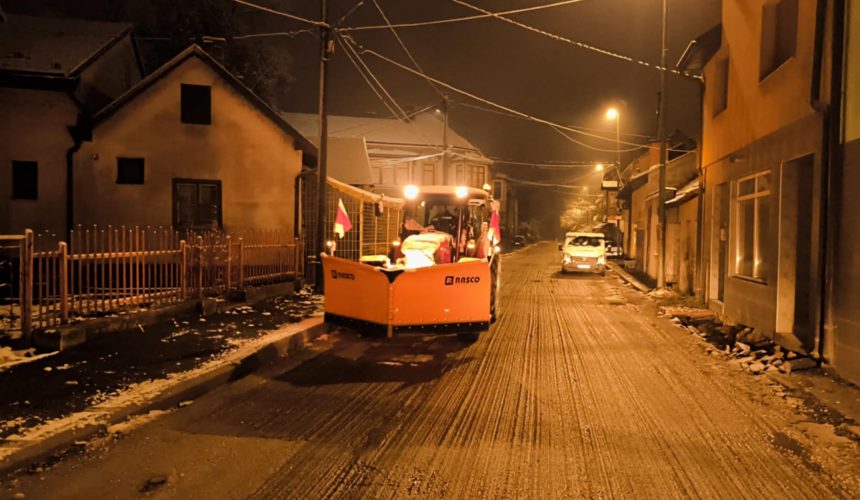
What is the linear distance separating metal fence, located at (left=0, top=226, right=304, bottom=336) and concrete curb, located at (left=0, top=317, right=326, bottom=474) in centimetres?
264

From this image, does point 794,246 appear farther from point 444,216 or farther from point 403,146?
point 403,146

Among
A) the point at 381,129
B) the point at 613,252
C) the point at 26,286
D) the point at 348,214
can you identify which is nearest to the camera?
the point at 26,286

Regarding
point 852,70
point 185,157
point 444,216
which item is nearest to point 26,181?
point 185,157

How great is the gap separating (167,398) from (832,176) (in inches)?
351

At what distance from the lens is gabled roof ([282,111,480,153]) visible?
5325 centimetres

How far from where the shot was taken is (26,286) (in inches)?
342

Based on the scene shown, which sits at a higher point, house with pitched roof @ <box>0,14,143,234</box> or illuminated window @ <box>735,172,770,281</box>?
house with pitched roof @ <box>0,14,143,234</box>

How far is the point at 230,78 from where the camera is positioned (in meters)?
19.6

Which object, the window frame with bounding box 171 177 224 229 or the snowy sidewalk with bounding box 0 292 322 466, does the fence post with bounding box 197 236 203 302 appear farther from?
the window frame with bounding box 171 177 224 229

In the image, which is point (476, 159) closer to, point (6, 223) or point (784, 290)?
point (6, 223)

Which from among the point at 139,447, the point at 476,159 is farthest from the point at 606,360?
the point at 476,159

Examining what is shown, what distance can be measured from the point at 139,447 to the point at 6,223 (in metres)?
16.7

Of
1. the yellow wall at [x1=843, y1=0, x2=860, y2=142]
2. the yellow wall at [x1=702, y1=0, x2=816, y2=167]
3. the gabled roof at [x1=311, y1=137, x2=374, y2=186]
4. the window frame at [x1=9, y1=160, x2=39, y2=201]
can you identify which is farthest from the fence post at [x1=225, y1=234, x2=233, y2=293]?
the gabled roof at [x1=311, y1=137, x2=374, y2=186]

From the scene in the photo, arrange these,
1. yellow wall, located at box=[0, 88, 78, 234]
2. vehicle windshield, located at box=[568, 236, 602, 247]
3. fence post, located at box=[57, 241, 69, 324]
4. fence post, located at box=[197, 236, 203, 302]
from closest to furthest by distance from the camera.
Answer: fence post, located at box=[57, 241, 69, 324] < fence post, located at box=[197, 236, 203, 302] < yellow wall, located at box=[0, 88, 78, 234] < vehicle windshield, located at box=[568, 236, 602, 247]
